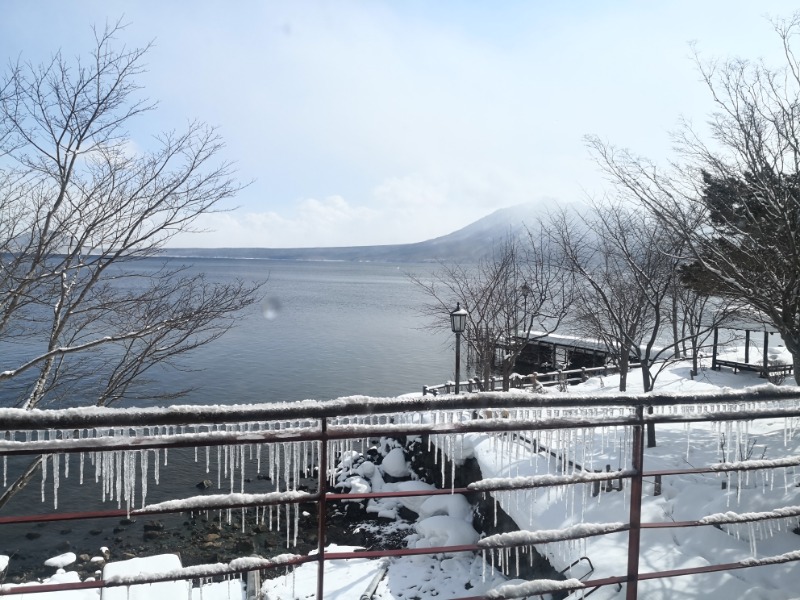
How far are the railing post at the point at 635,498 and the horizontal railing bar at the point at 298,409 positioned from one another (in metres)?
0.13

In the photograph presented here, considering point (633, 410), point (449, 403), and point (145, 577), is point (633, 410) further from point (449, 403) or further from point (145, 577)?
point (145, 577)

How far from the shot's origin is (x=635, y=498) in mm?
2270

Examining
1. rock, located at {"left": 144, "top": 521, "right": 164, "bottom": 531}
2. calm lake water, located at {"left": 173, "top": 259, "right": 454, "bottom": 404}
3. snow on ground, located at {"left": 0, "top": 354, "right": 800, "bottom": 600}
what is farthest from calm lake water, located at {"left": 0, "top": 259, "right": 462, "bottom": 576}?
snow on ground, located at {"left": 0, "top": 354, "right": 800, "bottom": 600}

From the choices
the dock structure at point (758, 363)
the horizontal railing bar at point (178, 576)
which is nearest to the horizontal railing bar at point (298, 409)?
the horizontal railing bar at point (178, 576)

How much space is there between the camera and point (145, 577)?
6.05 feet

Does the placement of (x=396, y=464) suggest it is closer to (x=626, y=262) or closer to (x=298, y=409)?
(x=626, y=262)

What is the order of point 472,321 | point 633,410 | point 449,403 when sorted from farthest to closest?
point 472,321, point 633,410, point 449,403

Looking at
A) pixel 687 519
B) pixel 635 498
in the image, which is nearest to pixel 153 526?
pixel 687 519

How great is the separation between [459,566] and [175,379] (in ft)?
Answer: 60.1

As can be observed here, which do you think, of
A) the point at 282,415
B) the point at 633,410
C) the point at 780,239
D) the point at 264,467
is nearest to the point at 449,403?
the point at 282,415

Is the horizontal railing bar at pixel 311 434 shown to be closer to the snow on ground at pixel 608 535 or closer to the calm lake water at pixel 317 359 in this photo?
the snow on ground at pixel 608 535

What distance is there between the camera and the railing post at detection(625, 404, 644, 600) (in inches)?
87.2

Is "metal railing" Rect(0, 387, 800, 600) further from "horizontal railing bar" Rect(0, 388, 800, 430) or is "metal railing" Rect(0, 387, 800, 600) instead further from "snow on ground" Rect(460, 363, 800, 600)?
"snow on ground" Rect(460, 363, 800, 600)

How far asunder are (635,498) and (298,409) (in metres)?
1.53
